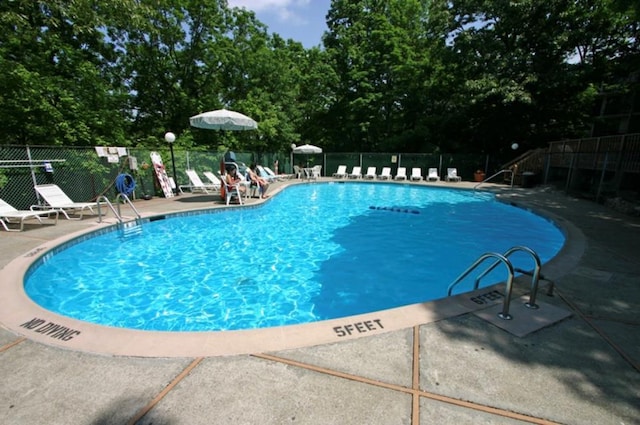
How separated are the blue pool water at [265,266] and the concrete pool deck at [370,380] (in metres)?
1.68

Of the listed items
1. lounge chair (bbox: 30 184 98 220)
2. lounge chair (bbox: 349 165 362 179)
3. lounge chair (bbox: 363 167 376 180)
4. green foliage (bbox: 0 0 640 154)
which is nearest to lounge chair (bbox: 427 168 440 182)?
green foliage (bbox: 0 0 640 154)

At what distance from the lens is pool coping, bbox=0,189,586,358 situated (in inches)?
92.9

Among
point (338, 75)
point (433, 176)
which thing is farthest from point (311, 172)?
point (338, 75)

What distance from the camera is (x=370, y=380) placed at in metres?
2.01

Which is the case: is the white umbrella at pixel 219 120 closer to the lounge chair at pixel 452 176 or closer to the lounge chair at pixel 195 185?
the lounge chair at pixel 195 185

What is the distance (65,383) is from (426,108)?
26.6m

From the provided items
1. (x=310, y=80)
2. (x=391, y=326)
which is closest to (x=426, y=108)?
(x=310, y=80)

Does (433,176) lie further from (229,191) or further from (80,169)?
(80,169)

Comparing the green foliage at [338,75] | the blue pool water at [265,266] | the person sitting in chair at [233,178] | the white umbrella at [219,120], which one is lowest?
the blue pool water at [265,266]

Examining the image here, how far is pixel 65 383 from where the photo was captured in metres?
1.99

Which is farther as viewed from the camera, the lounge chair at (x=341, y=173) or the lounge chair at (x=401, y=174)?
the lounge chair at (x=341, y=173)

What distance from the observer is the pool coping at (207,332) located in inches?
92.9

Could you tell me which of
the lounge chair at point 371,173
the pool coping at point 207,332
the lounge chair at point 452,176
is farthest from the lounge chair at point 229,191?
the lounge chair at point 452,176

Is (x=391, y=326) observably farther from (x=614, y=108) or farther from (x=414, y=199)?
(x=614, y=108)
